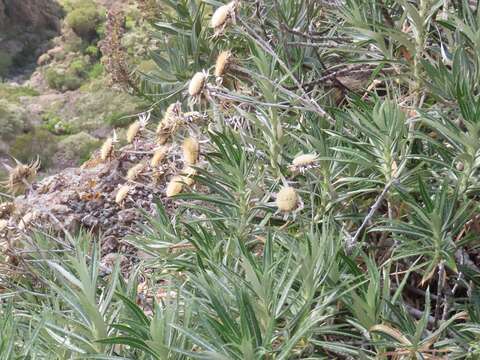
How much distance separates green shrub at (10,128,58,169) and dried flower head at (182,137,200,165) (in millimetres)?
10752

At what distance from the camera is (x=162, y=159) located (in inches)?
67.6

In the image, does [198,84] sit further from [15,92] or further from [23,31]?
[23,31]

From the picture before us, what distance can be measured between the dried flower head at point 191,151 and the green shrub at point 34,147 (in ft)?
35.3

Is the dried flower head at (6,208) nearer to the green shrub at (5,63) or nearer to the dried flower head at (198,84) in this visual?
the dried flower head at (198,84)

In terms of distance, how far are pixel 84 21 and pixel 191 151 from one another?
19.1 metres

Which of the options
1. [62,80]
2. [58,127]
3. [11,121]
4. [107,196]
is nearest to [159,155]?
[107,196]

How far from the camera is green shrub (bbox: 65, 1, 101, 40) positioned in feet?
64.2

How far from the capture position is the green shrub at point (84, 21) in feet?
64.2

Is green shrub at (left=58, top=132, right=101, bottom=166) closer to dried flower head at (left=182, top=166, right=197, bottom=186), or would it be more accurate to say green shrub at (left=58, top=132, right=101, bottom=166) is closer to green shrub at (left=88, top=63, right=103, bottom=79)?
green shrub at (left=88, top=63, right=103, bottom=79)

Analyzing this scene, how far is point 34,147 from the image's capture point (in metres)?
12.3

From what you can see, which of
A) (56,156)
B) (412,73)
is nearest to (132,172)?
(412,73)

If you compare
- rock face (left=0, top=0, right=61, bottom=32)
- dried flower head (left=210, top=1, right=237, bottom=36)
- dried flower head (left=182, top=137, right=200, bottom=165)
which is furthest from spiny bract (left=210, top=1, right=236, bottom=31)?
rock face (left=0, top=0, right=61, bottom=32)

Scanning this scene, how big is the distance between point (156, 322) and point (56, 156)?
38.6 ft

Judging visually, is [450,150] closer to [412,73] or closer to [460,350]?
[412,73]
